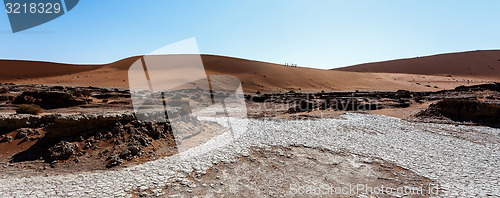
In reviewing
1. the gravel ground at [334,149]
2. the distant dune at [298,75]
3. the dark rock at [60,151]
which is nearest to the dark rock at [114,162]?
the gravel ground at [334,149]

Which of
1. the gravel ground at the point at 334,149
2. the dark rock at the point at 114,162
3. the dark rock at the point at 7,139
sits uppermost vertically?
the dark rock at the point at 7,139

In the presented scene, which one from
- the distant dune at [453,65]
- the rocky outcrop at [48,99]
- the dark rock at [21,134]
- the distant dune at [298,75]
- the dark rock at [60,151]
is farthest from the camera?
the distant dune at [453,65]

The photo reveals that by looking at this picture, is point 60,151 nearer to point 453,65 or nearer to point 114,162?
point 114,162

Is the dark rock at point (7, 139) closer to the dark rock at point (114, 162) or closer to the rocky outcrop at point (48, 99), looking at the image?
the dark rock at point (114, 162)

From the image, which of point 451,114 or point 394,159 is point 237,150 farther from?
point 451,114

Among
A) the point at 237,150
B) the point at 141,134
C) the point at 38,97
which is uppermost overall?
the point at 38,97

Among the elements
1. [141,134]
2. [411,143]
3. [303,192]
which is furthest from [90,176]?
[411,143]

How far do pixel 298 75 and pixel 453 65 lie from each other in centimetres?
5485

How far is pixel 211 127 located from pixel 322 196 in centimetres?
789

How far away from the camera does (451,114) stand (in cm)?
1530

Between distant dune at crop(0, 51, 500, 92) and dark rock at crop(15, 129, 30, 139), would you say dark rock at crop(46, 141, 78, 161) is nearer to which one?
dark rock at crop(15, 129, 30, 139)

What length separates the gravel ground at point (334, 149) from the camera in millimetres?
5430

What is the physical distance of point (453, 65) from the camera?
68.8 metres

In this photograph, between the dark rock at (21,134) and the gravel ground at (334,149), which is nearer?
the gravel ground at (334,149)
